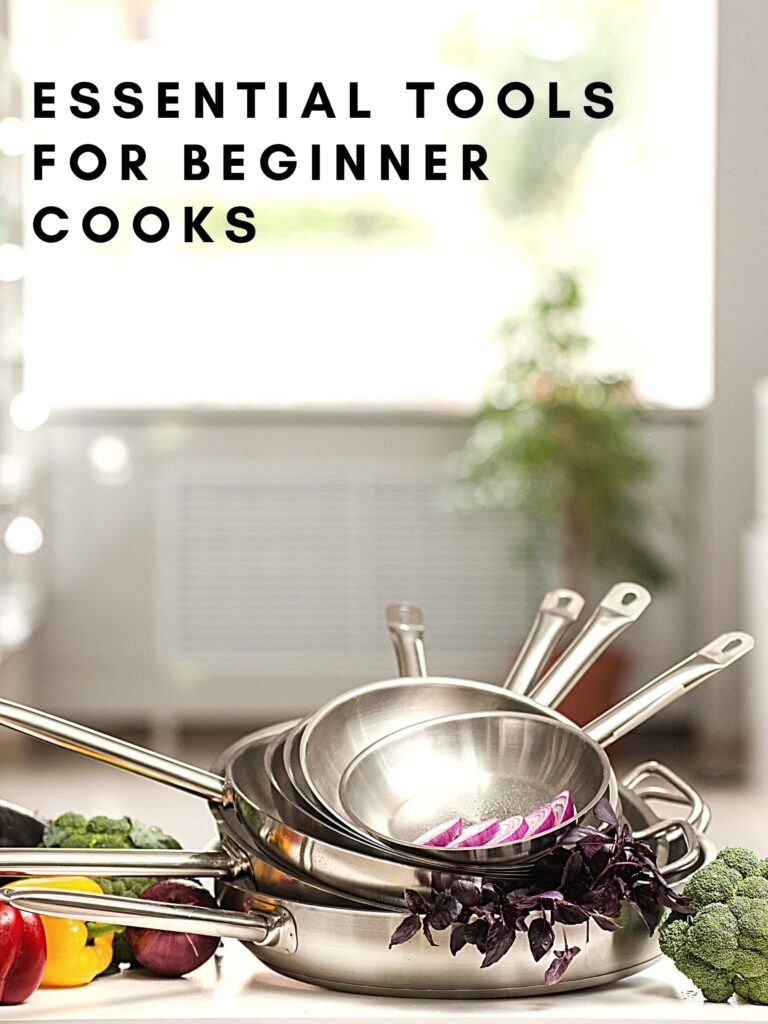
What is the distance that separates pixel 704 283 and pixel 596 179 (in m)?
0.64

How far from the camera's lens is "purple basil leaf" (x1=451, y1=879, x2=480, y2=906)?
2.64ft

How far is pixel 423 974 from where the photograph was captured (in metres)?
0.83

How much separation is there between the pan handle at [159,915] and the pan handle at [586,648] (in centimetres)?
27

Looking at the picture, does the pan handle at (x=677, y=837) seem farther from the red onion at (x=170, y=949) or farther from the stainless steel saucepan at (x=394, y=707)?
the red onion at (x=170, y=949)

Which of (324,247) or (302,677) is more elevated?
(324,247)

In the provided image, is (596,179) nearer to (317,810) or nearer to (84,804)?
(84,804)

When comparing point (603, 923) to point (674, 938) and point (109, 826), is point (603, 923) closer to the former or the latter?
point (674, 938)

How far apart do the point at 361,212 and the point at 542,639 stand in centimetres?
364

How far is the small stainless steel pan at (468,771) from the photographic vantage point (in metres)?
0.92

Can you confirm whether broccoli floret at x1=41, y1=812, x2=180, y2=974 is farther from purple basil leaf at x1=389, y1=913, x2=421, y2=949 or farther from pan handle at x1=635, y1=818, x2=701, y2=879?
pan handle at x1=635, y1=818, x2=701, y2=879

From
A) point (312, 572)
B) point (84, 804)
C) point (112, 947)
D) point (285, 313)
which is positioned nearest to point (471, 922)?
point (112, 947)

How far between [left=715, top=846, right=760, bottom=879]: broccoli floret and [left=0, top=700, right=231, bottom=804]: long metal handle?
1.05 feet

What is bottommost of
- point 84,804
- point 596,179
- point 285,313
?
point 84,804

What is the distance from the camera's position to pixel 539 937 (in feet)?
2.65
